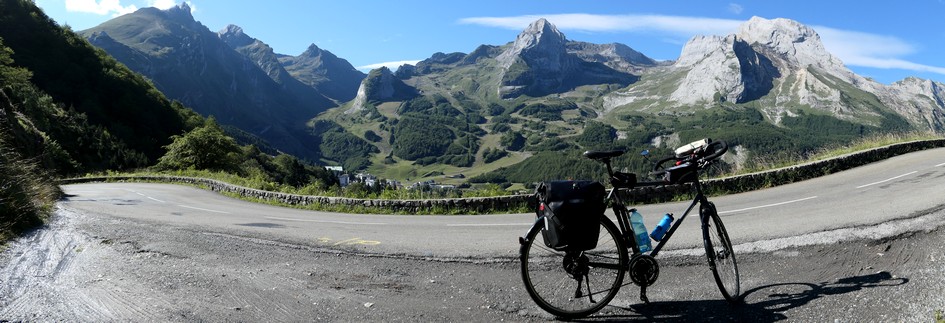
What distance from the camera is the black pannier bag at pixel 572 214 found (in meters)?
4.68

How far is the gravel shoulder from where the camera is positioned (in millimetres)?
5047

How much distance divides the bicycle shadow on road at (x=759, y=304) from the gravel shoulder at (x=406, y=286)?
0.02 m

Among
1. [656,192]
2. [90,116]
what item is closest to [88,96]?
[90,116]

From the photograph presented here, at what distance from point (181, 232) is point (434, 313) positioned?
8.28 metres

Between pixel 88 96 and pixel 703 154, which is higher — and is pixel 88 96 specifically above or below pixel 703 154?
above

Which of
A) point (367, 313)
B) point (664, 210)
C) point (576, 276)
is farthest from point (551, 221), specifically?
point (664, 210)

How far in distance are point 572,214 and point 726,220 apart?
23.4 feet

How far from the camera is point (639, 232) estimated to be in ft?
16.8

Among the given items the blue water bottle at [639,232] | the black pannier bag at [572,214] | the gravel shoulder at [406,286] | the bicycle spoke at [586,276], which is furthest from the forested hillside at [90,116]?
the blue water bottle at [639,232]

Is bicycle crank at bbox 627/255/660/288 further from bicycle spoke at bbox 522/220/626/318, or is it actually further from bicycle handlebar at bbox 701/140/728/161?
bicycle handlebar at bbox 701/140/728/161

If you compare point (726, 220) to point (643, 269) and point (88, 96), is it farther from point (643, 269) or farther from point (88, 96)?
point (88, 96)

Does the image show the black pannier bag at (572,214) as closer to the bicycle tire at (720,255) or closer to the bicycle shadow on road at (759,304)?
the bicycle shadow on road at (759,304)

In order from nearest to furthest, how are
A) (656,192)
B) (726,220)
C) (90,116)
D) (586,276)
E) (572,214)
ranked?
(572,214) < (586,276) < (726,220) < (656,192) < (90,116)

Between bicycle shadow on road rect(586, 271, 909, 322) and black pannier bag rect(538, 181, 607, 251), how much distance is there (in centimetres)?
98
